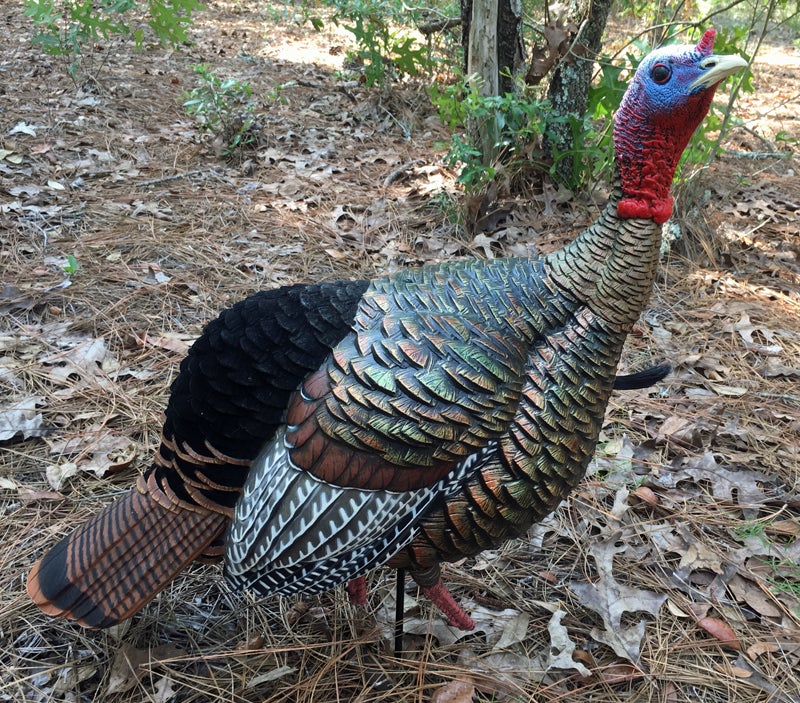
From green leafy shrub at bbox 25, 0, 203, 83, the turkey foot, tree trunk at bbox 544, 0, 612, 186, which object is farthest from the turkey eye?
green leafy shrub at bbox 25, 0, 203, 83

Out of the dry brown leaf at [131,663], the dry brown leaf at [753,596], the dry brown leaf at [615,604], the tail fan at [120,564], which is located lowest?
the dry brown leaf at [131,663]

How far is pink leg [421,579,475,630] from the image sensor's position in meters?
2.45

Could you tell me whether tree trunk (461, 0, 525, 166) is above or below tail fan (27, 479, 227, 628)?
above

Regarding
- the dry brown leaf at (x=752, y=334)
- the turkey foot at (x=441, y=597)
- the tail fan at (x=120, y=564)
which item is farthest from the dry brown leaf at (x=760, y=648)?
the tail fan at (x=120, y=564)

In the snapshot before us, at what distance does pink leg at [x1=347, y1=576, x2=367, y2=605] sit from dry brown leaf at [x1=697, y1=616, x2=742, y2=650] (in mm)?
1435

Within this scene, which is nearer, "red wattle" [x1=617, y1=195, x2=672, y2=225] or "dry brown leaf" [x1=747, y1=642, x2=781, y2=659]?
"red wattle" [x1=617, y1=195, x2=672, y2=225]

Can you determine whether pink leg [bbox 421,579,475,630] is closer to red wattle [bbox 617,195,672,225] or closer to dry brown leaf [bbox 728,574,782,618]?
dry brown leaf [bbox 728,574,782,618]

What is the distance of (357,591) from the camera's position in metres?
2.61

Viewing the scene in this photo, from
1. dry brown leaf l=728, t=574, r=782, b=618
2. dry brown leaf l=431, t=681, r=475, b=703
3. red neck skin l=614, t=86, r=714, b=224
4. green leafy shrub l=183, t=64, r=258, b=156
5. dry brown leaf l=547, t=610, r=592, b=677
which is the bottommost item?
dry brown leaf l=431, t=681, r=475, b=703

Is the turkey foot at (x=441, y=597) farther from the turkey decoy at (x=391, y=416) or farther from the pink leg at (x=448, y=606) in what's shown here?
the turkey decoy at (x=391, y=416)

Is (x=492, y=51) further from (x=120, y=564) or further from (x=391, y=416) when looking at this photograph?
(x=120, y=564)

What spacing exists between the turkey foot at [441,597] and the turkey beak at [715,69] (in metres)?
1.88

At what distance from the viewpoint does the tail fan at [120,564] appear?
209 centimetres

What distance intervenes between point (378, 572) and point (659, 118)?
7.38ft
